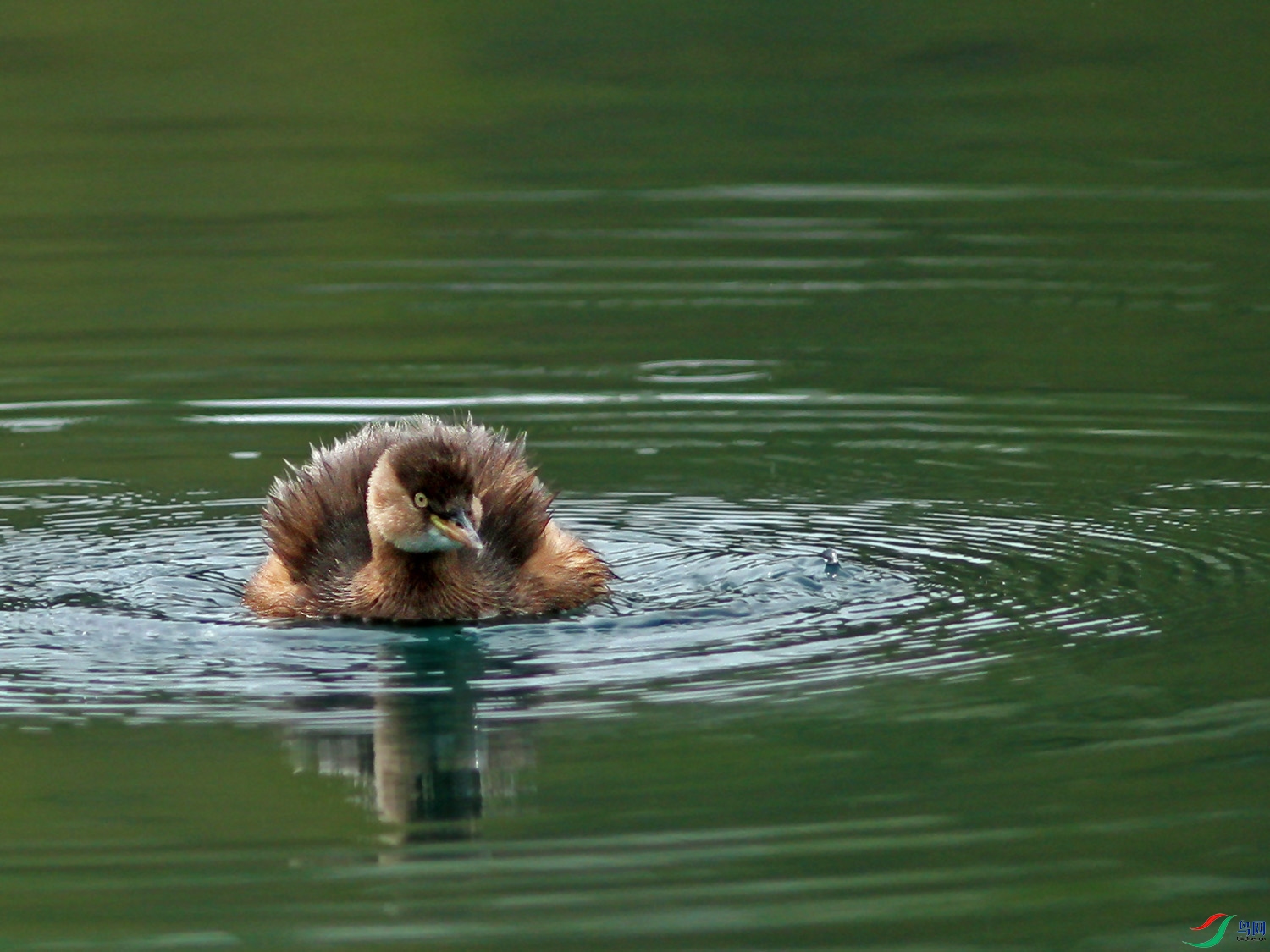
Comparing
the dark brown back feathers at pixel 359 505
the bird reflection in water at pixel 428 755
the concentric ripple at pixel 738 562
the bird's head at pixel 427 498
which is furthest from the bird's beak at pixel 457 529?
the bird reflection in water at pixel 428 755

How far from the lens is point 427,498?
28.9 feet

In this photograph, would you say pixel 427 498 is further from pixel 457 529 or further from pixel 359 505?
pixel 359 505

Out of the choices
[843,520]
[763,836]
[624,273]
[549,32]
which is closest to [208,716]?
[763,836]

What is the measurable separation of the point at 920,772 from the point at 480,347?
22.3 ft

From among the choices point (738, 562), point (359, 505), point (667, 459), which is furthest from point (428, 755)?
point (667, 459)

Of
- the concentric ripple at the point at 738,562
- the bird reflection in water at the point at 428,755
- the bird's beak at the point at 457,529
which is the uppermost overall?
the bird's beak at the point at 457,529

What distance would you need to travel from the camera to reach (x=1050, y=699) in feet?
25.3

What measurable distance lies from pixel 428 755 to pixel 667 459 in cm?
412

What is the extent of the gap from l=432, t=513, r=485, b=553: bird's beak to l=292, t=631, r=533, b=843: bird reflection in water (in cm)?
60

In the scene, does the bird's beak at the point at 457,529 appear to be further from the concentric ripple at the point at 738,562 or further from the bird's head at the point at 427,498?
the concentric ripple at the point at 738,562

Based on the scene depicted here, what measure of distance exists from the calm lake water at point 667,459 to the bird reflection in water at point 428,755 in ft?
0.08

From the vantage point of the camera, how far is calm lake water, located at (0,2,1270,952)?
21.1 ft

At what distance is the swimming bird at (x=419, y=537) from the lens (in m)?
8.84

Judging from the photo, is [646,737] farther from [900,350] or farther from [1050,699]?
[900,350]
